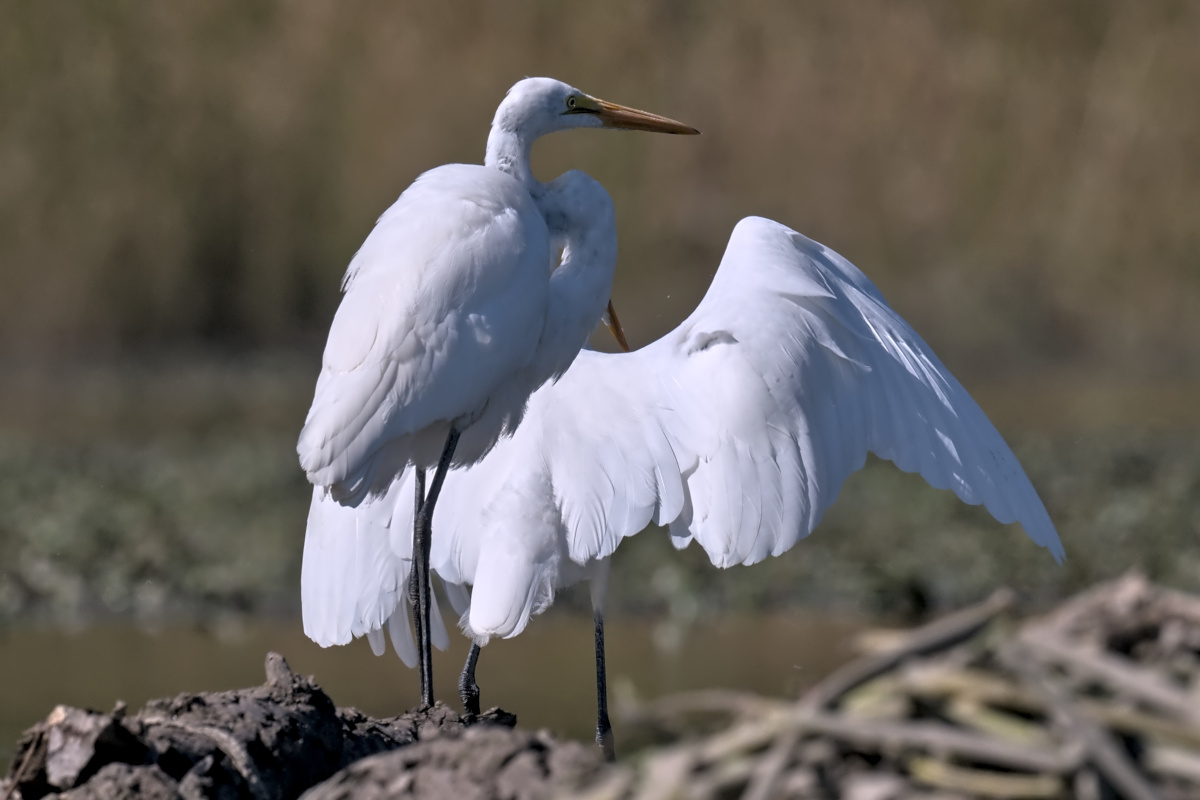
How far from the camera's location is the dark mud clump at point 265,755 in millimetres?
2092

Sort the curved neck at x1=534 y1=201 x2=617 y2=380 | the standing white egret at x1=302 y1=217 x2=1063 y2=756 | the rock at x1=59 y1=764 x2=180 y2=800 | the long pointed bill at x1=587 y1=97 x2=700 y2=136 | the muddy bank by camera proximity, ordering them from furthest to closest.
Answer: the long pointed bill at x1=587 y1=97 x2=700 y2=136, the curved neck at x1=534 y1=201 x2=617 y2=380, the standing white egret at x1=302 y1=217 x2=1063 y2=756, the rock at x1=59 y1=764 x2=180 y2=800, the muddy bank

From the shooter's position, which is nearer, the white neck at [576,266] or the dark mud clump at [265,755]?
the dark mud clump at [265,755]

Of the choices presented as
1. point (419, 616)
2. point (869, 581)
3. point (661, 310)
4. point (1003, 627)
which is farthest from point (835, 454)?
point (661, 310)

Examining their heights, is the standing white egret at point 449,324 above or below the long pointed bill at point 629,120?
below

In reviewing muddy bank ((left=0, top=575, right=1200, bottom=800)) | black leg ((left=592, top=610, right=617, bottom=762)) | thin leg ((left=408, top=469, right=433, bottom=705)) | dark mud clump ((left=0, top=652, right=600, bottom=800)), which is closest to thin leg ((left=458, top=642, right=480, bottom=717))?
thin leg ((left=408, top=469, right=433, bottom=705))

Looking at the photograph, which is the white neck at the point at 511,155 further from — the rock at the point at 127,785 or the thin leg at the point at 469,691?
the rock at the point at 127,785

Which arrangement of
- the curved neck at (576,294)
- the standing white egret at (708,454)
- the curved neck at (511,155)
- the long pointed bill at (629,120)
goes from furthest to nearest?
1. the long pointed bill at (629,120)
2. the curved neck at (511,155)
3. the curved neck at (576,294)
4. the standing white egret at (708,454)

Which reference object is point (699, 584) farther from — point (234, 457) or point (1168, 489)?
point (234, 457)

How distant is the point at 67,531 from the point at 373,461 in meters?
4.73

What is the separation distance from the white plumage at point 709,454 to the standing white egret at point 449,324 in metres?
0.18

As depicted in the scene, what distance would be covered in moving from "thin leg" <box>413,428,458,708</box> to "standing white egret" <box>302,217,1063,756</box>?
4.4 inches

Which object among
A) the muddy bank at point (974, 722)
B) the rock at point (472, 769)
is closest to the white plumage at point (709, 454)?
the rock at point (472, 769)

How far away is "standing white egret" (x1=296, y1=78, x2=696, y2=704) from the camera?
314 cm

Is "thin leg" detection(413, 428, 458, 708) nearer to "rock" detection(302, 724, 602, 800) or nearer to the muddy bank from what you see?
"rock" detection(302, 724, 602, 800)
